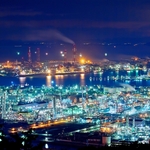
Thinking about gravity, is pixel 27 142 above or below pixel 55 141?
above

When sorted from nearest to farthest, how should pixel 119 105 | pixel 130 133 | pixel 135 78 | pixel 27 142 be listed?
pixel 27 142, pixel 130 133, pixel 119 105, pixel 135 78

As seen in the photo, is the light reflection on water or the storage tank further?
the light reflection on water

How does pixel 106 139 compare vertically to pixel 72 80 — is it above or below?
below

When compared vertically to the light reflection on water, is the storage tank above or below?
below

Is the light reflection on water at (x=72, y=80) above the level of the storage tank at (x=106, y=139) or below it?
above

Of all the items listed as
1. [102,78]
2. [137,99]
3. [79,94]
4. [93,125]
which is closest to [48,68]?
[102,78]

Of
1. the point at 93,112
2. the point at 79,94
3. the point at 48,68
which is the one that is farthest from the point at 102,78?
the point at 93,112

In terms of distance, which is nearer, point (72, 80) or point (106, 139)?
point (106, 139)

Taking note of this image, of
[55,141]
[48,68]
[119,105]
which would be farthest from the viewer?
[48,68]

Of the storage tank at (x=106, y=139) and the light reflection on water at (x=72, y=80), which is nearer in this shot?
the storage tank at (x=106, y=139)

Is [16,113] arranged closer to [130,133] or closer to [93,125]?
[93,125]

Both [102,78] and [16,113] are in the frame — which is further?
[102,78]
